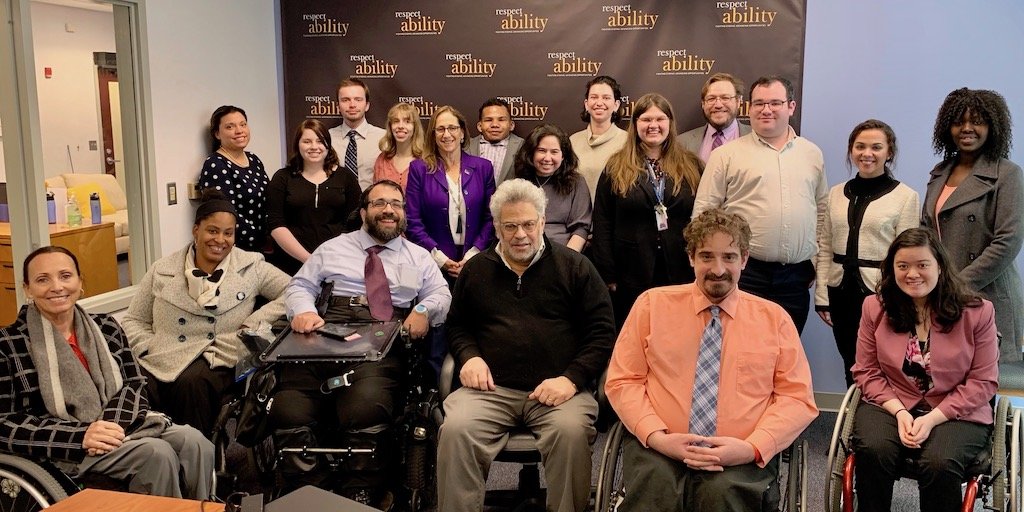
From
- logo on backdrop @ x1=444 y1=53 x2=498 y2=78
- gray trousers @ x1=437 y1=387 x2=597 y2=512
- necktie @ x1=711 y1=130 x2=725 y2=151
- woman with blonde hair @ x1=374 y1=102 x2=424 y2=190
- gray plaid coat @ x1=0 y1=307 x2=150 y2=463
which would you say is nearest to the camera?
gray plaid coat @ x1=0 y1=307 x2=150 y2=463

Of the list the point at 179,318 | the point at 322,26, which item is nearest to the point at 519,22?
the point at 322,26

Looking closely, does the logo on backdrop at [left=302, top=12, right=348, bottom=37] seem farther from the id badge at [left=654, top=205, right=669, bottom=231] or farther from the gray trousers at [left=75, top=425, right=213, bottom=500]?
the gray trousers at [left=75, top=425, right=213, bottom=500]

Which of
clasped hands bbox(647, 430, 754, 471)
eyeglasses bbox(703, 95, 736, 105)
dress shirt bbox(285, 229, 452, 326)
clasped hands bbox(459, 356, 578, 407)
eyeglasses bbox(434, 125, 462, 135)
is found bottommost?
clasped hands bbox(647, 430, 754, 471)

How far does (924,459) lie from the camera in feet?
8.27

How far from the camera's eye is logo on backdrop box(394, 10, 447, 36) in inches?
183

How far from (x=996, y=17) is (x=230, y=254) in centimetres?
363

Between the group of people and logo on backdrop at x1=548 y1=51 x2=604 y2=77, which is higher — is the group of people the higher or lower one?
the lower one

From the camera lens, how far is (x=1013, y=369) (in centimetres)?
342

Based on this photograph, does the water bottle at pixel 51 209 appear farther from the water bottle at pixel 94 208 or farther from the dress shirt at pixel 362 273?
the dress shirt at pixel 362 273

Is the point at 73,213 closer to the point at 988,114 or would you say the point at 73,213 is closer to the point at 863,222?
the point at 863,222

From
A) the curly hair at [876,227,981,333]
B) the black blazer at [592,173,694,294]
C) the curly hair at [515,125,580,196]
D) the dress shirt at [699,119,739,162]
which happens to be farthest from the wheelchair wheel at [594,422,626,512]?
the dress shirt at [699,119,739,162]

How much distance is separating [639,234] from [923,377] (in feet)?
4.12

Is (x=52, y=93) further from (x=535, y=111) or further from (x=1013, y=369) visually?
(x=1013, y=369)

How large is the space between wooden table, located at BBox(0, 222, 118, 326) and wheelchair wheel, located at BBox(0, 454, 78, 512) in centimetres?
145
